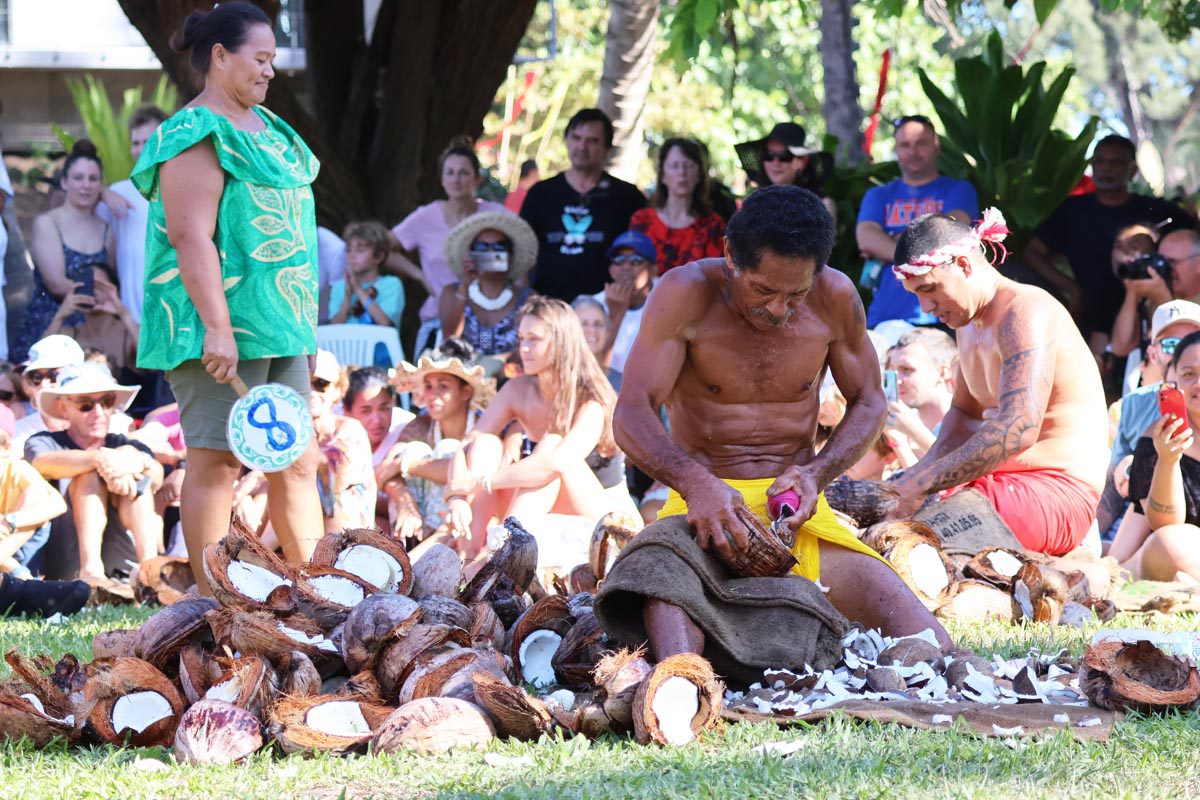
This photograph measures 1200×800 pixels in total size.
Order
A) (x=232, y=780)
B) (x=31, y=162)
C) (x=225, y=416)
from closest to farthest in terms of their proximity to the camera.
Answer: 1. (x=232, y=780)
2. (x=225, y=416)
3. (x=31, y=162)

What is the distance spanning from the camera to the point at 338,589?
4.56 m

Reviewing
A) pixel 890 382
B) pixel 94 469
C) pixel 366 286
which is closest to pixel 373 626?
pixel 94 469

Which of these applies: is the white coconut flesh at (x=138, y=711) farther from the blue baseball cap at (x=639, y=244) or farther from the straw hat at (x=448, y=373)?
the blue baseball cap at (x=639, y=244)

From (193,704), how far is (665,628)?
1.21 meters

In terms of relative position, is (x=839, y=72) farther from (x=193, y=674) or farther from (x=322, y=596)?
(x=193, y=674)

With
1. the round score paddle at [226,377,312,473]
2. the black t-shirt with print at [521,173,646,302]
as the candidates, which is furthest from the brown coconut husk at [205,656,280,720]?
the black t-shirt with print at [521,173,646,302]

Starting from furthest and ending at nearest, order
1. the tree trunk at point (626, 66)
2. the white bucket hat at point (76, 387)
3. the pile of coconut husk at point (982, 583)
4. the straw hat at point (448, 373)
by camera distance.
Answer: the tree trunk at point (626, 66) < the straw hat at point (448, 373) < the white bucket hat at point (76, 387) < the pile of coconut husk at point (982, 583)

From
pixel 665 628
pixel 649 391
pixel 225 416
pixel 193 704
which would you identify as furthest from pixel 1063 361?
pixel 193 704

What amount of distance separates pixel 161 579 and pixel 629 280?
139 inches

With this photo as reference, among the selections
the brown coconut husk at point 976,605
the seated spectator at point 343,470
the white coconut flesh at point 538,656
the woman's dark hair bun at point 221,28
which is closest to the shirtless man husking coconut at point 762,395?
the white coconut flesh at point 538,656

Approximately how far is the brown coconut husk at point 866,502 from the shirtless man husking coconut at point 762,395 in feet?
3.48

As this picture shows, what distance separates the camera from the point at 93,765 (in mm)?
3658

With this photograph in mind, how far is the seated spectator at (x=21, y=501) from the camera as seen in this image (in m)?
7.17

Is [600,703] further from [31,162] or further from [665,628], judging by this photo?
[31,162]
